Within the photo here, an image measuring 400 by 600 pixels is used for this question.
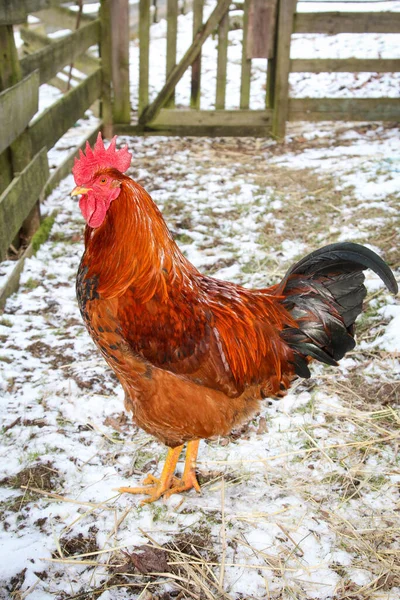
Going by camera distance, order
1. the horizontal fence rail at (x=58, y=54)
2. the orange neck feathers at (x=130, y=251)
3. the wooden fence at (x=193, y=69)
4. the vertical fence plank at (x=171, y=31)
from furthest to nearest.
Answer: the vertical fence plank at (x=171, y=31), the wooden fence at (x=193, y=69), the horizontal fence rail at (x=58, y=54), the orange neck feathers at (x=130, y=251)

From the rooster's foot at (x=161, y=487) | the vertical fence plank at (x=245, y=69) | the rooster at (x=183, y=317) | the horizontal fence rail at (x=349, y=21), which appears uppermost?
the horizontal fence rail at (x=349, y=21)

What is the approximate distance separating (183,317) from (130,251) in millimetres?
388

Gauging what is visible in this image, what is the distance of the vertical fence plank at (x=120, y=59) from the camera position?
272 inches

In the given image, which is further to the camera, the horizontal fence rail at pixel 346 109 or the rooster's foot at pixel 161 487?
the horizontal fence rail at pixel 346 109

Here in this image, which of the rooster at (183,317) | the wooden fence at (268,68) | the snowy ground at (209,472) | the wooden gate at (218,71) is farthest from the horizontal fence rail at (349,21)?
the rooster at (183,317)

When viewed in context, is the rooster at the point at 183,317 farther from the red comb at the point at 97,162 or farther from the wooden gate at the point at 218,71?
the wooden gate at the point at 218,71

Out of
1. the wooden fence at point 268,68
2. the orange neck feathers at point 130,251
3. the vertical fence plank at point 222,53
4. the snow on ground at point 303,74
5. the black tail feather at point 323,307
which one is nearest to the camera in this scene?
the orange neck feathers at point 130,251

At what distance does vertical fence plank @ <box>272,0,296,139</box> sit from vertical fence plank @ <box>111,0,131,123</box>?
6.22 ft

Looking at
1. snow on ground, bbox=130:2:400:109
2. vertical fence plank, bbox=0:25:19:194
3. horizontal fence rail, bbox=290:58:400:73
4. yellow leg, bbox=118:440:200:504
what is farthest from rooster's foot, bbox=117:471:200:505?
snow on ground, bbox=130:2:400:109

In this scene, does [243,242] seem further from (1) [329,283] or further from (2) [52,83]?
(2) [52,83]

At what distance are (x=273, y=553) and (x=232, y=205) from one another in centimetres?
382

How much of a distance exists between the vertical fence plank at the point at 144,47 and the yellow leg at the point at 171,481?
5382mm

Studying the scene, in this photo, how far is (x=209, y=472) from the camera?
3186 millimetres

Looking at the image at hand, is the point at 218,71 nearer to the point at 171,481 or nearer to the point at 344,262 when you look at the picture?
the point at 344,262
